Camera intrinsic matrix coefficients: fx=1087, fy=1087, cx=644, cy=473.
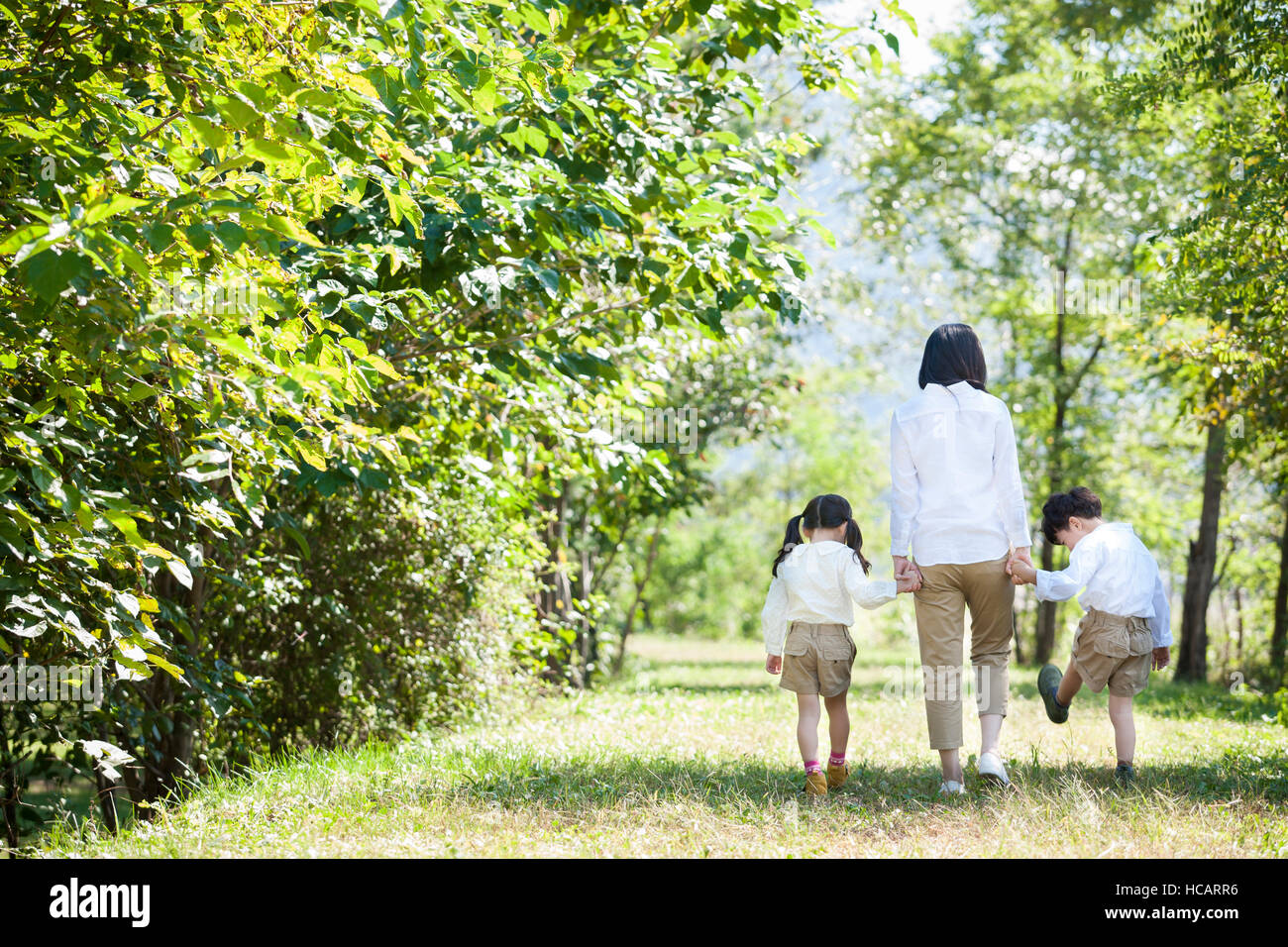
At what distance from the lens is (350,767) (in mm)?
5473

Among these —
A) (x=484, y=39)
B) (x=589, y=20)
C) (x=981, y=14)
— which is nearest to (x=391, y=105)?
(x=484, y=39)

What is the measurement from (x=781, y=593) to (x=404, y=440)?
8.44 ft

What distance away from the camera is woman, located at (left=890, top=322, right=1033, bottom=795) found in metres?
4.73

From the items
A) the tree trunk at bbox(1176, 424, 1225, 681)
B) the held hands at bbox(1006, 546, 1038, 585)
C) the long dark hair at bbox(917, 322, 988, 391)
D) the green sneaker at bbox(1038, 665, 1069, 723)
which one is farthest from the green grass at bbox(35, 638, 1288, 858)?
the tree trunk at bbox(1176, 424, 1225, 681)

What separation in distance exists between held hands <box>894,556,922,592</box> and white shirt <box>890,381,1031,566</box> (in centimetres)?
4

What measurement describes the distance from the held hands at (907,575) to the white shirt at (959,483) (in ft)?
0.12

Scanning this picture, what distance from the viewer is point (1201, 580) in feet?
45.1

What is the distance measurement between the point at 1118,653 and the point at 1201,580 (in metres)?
9.80

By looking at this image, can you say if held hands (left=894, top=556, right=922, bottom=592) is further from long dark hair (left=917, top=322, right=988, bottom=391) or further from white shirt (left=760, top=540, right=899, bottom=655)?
long dark hair (left=917, top=322, right=988, bottom=391)

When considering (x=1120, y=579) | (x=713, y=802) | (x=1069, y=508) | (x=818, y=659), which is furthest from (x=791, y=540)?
(x=1120, y=579)

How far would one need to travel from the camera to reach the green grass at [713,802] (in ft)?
12.6

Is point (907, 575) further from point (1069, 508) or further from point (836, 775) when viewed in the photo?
point (1069, 508)

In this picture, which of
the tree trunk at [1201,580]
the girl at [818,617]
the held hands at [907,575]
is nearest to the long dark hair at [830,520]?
the girl at [818,617]
